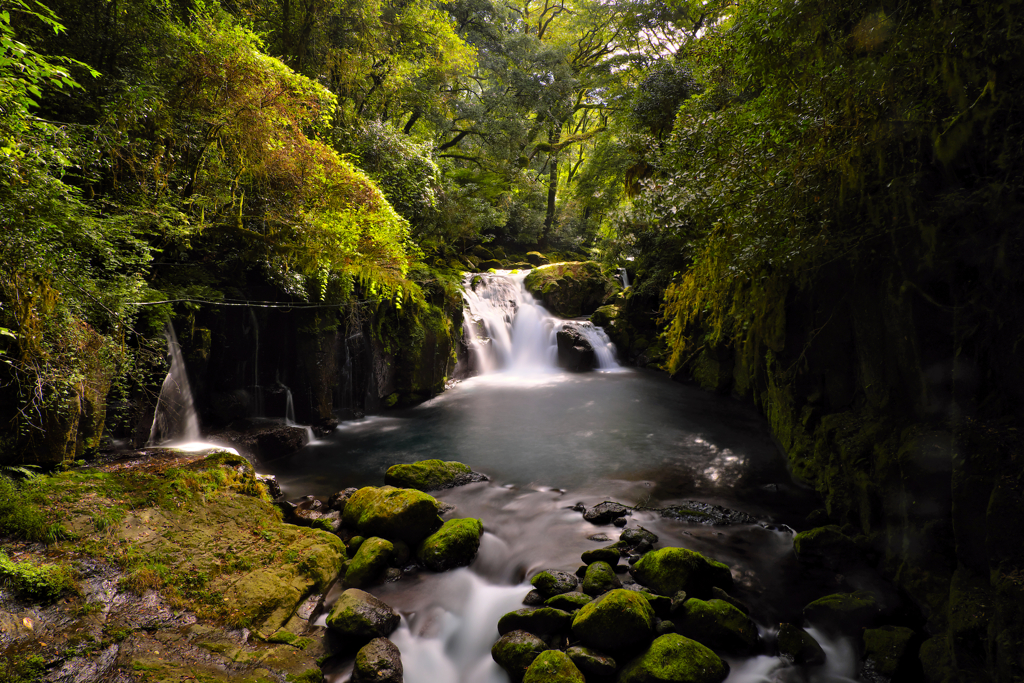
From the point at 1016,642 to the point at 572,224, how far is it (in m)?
26.4

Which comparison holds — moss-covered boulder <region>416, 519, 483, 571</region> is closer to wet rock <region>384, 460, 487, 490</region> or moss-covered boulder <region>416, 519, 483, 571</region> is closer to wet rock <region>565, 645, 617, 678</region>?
wet rock <region>384, 460, 487, 490</region>

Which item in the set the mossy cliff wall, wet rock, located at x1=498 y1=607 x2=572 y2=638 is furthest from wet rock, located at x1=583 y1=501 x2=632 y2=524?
the mossy cliff wall

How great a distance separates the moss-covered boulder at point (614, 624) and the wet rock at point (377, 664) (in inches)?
57.5

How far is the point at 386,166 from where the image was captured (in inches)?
457

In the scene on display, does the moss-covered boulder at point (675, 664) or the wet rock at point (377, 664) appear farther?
the wet rock at point (377, 664)

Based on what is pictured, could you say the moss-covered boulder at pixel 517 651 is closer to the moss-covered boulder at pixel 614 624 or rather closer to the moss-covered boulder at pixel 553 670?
the moss-covered boulder at pixel 553 670

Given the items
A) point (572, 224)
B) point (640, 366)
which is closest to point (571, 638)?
point (640, 366)

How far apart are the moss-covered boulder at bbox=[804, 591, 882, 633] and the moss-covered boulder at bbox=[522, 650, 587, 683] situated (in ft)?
7.41

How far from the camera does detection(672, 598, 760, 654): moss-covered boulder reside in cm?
380

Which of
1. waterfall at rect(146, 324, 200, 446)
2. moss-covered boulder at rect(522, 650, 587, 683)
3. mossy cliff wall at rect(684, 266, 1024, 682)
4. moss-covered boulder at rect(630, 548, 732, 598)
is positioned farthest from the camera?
waterfall at rect(146, 324, 200, 446)

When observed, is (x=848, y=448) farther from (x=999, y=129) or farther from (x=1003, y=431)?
(x=999, y=129)

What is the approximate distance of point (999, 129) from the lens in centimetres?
280

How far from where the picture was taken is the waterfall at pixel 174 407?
23.3 ft

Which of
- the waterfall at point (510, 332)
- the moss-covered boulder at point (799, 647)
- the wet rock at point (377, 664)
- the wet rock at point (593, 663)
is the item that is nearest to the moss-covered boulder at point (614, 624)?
the wet rock at point (593, 663)
